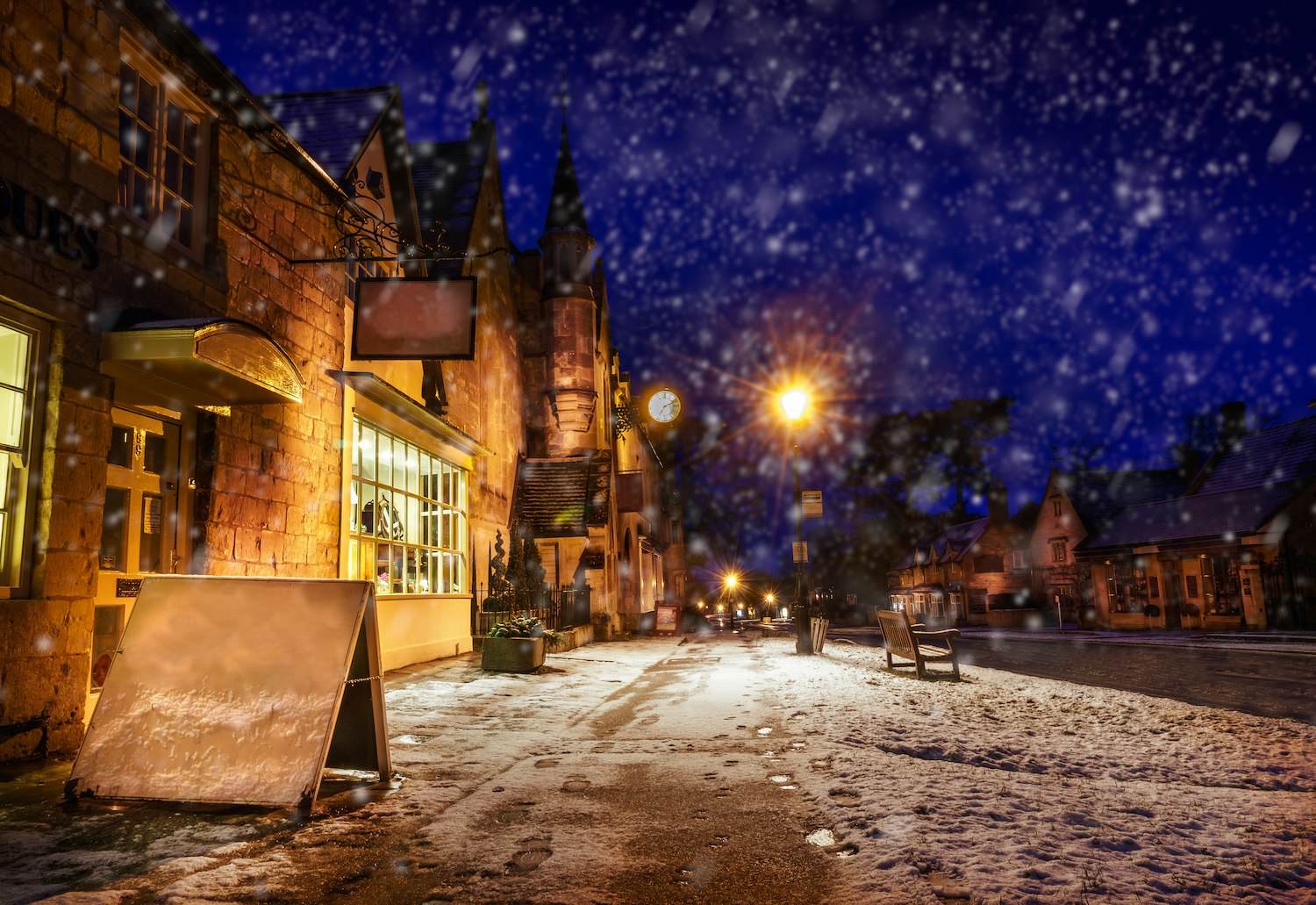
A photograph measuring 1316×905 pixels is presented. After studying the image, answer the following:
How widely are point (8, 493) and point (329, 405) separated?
456cm

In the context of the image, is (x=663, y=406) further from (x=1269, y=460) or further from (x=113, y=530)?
(x=113, y=530)

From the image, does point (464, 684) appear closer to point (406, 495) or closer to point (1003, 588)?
point (406, 495)

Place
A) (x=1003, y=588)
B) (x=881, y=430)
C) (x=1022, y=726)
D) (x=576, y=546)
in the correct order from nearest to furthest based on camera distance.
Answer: (x=1022, y=726) < (x=576, y=546) < (x=1003, y=588) < (x=881, y=430)

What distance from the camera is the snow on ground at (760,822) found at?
3.40 metres

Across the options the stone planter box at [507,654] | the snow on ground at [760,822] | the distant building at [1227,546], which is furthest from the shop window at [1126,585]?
the stone planter box at [507,654]

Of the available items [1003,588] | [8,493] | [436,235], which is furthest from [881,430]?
[8,493]

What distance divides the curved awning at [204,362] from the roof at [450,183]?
8.42 m

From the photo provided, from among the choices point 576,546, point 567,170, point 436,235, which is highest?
point 567,170

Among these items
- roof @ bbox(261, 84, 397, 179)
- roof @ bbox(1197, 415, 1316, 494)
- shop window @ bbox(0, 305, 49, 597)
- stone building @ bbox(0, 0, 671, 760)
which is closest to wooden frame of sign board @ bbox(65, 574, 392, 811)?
stone building @ bbox(0, 0, 671, 760)

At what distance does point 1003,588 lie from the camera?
4906 centimetres

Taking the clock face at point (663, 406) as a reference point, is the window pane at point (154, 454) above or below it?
below

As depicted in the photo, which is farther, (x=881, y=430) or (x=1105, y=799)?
(x=881, y=430)

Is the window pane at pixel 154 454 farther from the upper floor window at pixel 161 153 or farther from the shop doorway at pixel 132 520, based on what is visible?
the upper floor window at pixel 161 153

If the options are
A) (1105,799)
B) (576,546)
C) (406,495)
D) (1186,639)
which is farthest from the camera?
(1186,639)
